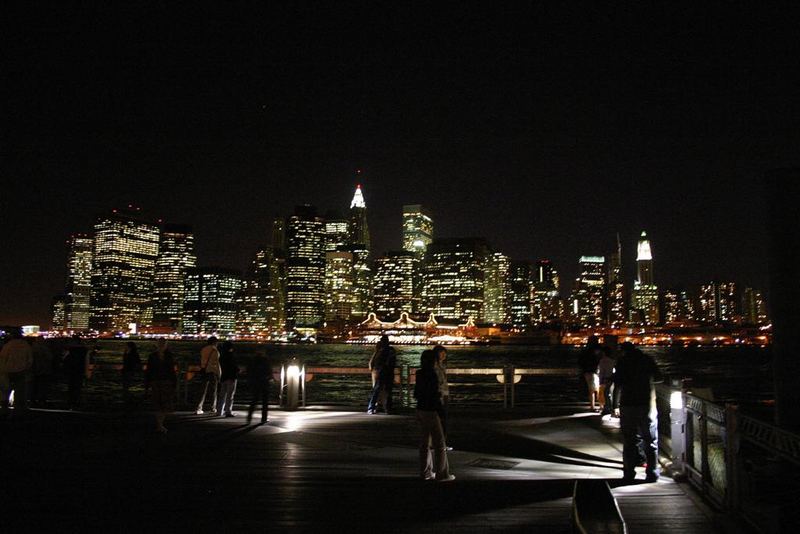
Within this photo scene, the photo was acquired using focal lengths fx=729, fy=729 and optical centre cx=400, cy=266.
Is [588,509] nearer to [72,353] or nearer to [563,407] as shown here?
[563,407]

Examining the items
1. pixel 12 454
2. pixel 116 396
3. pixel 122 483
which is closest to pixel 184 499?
pixel 122 483

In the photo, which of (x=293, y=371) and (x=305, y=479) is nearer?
(x=305, y=479)

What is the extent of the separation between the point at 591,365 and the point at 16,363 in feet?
44.4

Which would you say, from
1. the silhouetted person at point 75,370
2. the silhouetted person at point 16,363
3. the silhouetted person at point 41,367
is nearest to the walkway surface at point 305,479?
the silhouetted person at point 16,363

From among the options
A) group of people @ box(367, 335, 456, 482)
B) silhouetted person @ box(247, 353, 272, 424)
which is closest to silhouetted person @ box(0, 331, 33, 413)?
silhouetted person @ box(247, 353, 272, 424)

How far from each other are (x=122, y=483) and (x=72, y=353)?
41.2ft

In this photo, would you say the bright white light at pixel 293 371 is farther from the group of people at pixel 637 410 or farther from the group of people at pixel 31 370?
the group of people at pixel 637 410

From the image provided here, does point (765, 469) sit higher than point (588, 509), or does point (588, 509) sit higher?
point (588, 509)

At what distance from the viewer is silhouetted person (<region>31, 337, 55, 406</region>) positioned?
18.9 meters

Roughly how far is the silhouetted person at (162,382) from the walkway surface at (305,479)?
0.42 m

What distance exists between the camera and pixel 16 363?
633 inches

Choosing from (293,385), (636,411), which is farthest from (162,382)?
Result: (636,411)

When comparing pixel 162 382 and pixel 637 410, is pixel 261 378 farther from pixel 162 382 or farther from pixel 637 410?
pixel 637 410

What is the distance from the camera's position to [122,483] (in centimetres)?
934
